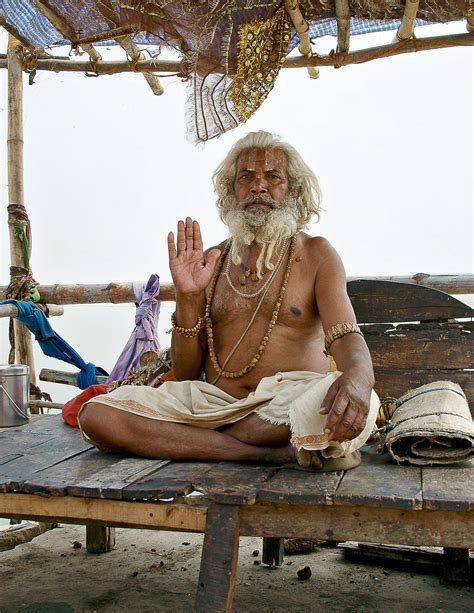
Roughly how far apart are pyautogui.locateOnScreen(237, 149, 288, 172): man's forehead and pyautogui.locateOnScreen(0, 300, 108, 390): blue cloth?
177cm

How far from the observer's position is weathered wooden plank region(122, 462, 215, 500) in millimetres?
2375

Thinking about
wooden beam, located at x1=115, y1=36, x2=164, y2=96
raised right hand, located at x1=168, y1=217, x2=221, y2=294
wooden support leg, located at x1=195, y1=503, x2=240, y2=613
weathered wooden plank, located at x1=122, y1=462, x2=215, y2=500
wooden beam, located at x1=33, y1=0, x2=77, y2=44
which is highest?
wooden beam, located at x1=33, y1=0, x2=77, y2=44

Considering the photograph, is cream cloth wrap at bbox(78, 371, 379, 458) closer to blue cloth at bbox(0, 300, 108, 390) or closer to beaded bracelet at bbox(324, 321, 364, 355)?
beaded bracelet at bbox(324, 321, 364, 355)

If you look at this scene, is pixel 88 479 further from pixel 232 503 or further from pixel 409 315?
pixel 409 315

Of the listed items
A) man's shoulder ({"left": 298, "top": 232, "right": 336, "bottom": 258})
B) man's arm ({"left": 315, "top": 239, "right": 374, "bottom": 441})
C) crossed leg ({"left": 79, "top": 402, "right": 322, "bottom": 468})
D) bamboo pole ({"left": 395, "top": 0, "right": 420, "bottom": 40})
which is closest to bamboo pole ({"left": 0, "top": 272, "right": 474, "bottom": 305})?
man's shoulder ({"left": 298, "top": 232, "right": 336, "bottom": 258})

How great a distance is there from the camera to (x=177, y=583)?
353 centimetres

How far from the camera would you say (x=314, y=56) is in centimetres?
422

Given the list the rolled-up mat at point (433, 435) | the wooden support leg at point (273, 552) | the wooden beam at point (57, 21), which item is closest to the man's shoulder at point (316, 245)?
the rolled-up mat at point (433, 435)

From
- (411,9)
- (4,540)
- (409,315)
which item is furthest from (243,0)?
(4,540)

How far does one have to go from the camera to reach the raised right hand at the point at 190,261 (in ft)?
10.9

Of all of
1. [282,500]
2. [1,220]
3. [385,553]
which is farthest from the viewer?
[1,220]

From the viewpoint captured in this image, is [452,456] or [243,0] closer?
[452,456]

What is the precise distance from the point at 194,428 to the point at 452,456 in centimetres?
103

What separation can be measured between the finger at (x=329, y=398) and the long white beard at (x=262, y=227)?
1099 mm
